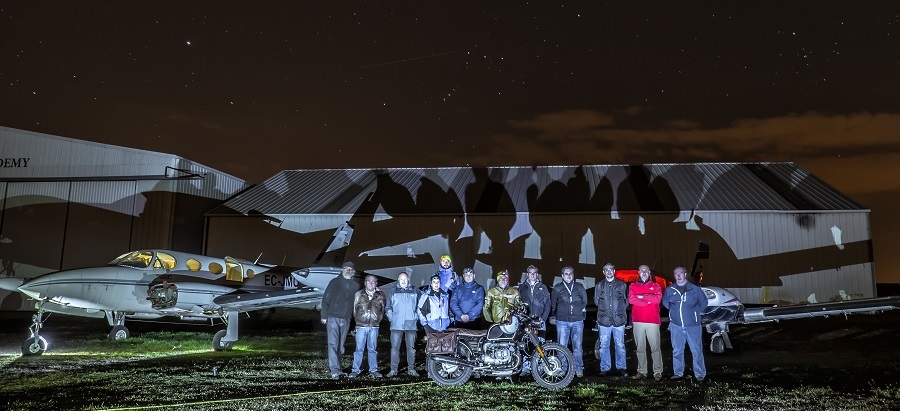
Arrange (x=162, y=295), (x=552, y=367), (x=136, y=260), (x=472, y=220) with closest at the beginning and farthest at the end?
1. (x=552, y=367)
2. (x=162, y=295)
3. (x=136, y=260)
4. (x=472, y=220)

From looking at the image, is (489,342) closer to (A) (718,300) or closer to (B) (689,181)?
(A) (718,300)

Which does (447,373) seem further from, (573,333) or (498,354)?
(573,333)

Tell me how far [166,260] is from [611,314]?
33.1 ft

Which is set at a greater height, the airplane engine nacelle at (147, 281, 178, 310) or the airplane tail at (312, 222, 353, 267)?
the airplane tail at (312, 222, 353, 267)

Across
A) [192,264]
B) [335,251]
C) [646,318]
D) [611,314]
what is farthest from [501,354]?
[335,251]

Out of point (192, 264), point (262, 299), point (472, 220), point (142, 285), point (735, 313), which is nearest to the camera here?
point (735, 313)

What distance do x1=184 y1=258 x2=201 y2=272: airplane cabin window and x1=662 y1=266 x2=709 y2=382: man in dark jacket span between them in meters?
10.5

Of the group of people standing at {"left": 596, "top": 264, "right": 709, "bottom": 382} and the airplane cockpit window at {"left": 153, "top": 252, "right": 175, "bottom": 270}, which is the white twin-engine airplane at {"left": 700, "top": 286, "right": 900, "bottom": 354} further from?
the airplane cockpit window at {"left": 153, "top": 252, "right": 175, "bottom": 270}

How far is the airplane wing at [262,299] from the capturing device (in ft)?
42.9

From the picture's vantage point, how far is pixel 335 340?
29.8 ft

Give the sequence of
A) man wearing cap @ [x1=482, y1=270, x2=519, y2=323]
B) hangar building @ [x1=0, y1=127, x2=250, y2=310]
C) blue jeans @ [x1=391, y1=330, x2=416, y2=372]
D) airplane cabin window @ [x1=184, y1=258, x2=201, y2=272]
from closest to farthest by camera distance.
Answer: man wearing cap @ [x1=482, y1=270, x2=519, y2=323] → blue jeans @ [x1=391, y1=330, x2=416, y2=372] → airplane cabin window @ [x1=184, y1=258, x2=201, y2=272] → hangar building @ [x1=0, y1=127, x2=250, y2=310]

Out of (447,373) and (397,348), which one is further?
(397,348)

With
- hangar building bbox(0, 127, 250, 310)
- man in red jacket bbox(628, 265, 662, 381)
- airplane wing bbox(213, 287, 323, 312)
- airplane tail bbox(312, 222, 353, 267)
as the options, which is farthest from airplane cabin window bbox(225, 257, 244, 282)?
hangar building bbox(0, 127, 250, 310)

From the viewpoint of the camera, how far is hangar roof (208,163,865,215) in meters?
22.7
